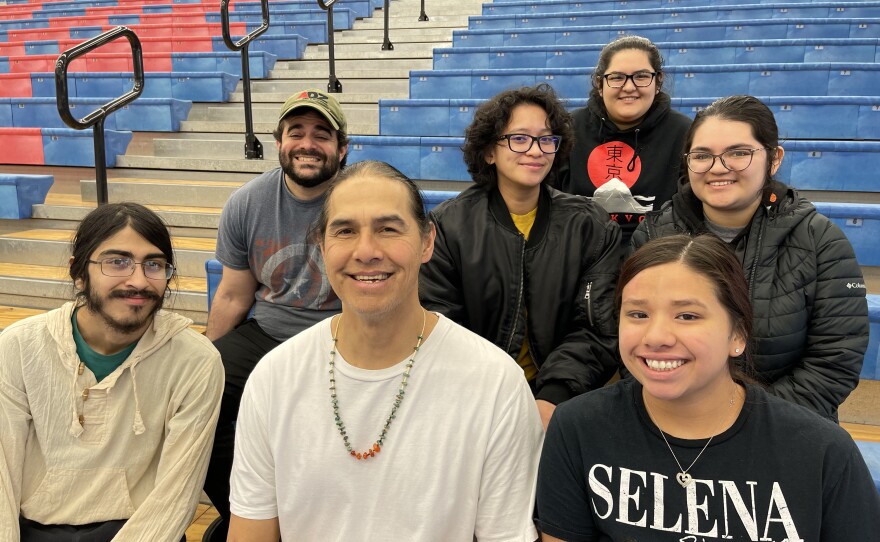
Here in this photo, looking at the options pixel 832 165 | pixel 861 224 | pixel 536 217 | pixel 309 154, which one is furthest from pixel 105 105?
pixel 832 165

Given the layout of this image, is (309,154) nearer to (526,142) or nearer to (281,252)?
(281,252)

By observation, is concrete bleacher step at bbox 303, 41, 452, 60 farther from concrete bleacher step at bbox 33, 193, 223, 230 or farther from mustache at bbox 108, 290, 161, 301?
mustache at bbox 108, 290, 161, 301

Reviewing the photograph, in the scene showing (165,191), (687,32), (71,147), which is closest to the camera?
(165,191)

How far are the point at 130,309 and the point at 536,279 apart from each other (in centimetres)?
89

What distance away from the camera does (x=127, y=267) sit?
1.39m

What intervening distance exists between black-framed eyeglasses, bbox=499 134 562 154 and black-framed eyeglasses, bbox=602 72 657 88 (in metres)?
0.46

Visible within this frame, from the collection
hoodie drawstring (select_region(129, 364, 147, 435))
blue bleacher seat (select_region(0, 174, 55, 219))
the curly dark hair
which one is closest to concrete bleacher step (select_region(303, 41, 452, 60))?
blue bleacher seat (select_region(0, 174, 55, 219))

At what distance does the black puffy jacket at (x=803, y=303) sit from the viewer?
1288 mm

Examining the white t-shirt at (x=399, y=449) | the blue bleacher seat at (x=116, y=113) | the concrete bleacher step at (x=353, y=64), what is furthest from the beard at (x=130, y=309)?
the concrete bleacher step at (x=353, y=64)

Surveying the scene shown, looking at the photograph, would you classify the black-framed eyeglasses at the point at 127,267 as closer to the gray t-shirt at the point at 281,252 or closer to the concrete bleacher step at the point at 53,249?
the gray t-shirt at the point at 281,252

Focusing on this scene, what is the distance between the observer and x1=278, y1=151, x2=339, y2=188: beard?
1893 mm

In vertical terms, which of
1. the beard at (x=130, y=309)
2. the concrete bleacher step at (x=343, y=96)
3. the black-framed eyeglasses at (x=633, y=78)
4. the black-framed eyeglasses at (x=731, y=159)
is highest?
the concrete bleacher step at (x=343, y=96)

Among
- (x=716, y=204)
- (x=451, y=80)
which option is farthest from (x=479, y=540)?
(x=451, y=80)

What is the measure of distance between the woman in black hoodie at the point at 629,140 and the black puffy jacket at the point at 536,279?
0.37 metres
